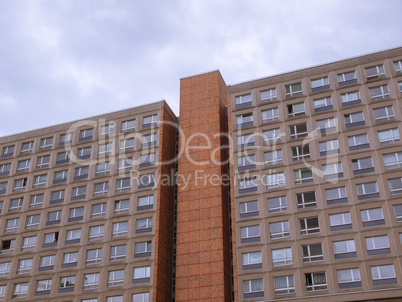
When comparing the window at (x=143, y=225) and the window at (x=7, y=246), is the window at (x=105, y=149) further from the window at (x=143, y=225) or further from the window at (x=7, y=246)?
the window at (x=7, y=246)

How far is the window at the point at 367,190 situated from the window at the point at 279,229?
25.5 feet

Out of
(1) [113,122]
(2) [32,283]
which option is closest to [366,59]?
(1) [113,122]

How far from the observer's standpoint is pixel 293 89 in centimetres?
6056

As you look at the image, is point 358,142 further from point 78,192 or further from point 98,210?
point 78,192

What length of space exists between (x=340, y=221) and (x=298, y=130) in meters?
11.8

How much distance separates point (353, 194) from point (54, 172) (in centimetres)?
3679

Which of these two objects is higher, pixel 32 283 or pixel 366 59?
pixel 366 59

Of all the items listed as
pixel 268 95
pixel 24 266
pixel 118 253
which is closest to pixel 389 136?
pixel 268 95

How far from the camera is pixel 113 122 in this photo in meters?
67.1

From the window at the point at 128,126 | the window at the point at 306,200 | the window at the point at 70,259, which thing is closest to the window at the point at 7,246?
the window at the point at 70,259

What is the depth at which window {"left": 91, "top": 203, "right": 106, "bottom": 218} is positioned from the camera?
6091 cm

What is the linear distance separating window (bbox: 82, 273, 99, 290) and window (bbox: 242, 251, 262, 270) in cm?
1637

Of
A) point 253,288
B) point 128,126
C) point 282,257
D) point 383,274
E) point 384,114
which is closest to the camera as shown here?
point 383,274

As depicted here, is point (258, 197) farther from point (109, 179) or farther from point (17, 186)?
point (17, 186)
